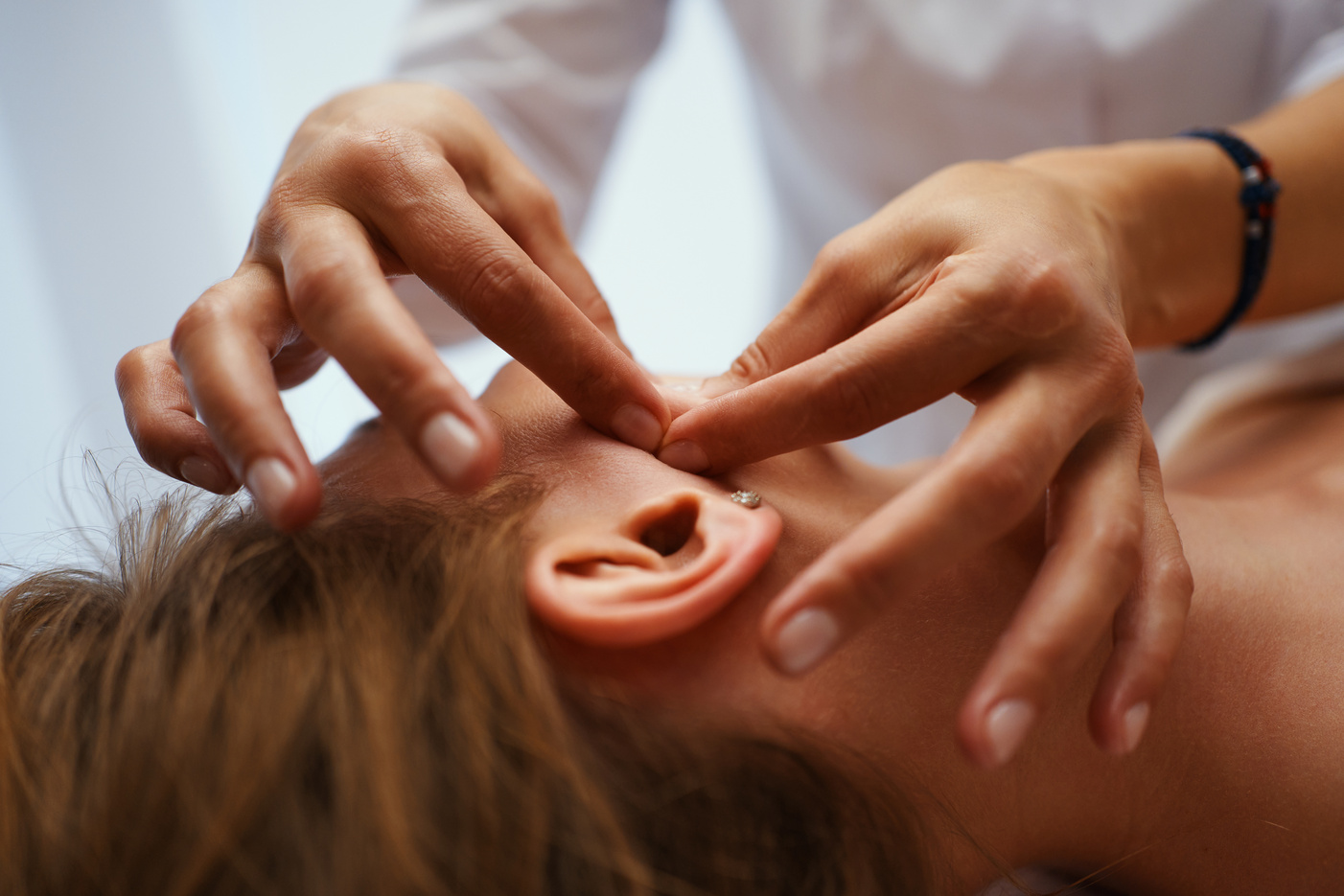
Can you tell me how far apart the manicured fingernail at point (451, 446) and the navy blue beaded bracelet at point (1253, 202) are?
0.85 meters

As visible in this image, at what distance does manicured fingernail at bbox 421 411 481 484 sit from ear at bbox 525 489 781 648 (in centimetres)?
9

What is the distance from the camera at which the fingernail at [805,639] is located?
0.49 m

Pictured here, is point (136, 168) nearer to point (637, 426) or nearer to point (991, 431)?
Answer: point (637, 426)

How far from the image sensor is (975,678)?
62 centimetres

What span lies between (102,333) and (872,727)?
1.63 m

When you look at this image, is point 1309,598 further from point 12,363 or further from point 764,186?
point 12,363

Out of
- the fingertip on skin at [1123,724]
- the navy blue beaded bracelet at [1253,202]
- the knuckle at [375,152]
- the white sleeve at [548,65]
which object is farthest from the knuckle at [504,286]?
the navy blue beaded bracelet at [1253,202]

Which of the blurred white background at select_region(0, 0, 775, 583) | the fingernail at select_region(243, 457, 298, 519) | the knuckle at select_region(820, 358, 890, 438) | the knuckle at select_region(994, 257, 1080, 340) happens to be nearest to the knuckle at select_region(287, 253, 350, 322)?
the fingernail at select_region(243, 457, 298, 519)

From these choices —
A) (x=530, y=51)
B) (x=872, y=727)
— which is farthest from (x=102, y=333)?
(x=872, y=727)

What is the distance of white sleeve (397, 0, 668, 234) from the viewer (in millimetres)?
1154

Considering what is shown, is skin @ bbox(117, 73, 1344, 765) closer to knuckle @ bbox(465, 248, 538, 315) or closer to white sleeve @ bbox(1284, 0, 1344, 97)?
knuckle @ bbox(465, 248, 538, 315)

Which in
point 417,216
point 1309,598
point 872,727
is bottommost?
point 1309,598

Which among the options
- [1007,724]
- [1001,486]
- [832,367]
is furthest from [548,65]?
[1007,724]

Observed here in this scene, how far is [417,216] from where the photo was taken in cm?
64
